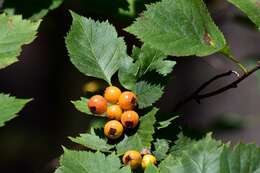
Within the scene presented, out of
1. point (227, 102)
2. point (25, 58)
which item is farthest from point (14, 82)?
point (227, 102)

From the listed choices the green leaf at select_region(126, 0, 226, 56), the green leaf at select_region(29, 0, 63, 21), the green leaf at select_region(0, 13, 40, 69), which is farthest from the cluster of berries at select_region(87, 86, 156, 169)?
the green leaf at select_region(29, 0, 63, 21)

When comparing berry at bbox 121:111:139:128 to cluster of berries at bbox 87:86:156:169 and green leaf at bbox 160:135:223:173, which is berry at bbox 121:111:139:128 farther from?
green leaf at bbox 160:135:223:173

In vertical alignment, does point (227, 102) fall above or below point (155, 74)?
below

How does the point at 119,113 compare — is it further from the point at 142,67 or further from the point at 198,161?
the point at 198,161

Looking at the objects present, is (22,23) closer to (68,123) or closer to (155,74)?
(155,74)

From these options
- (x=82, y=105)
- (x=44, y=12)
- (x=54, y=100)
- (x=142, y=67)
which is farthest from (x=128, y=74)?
(x=54, y=100)

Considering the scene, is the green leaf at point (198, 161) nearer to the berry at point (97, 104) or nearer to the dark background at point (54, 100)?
the berry at point (97, 104)

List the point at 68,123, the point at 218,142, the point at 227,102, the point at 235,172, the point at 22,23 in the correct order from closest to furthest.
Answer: the point at 235,172 → the point at 218,142 → the point at 22,23 → the point at 68,123 → the point at 227,102
